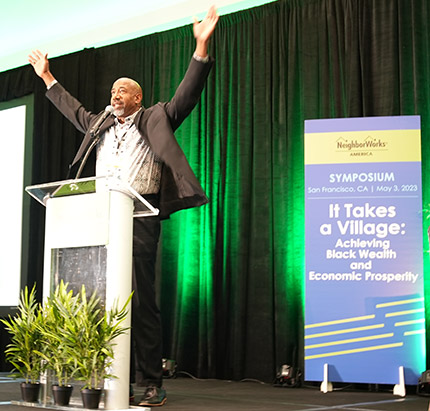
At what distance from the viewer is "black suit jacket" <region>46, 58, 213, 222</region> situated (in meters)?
3.10

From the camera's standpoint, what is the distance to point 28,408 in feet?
9.08

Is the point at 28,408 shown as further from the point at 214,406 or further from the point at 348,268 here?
the point at 348,268

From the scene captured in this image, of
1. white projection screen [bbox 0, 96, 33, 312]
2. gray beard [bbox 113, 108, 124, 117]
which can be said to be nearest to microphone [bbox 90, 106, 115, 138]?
gray beard [bbox 113, 108, 124, 117]

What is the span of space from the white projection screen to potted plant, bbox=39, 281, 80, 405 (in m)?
3.60

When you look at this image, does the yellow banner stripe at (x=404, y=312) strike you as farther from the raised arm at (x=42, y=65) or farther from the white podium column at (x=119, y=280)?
the raised arm at (x=42, y=65)

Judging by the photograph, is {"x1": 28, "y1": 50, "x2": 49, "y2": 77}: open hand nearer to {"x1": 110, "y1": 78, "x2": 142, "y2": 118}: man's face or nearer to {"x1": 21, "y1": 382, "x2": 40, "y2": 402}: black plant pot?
{"x1": 110, "y1": 78, "x2": 142, "y2": 118}: man's face

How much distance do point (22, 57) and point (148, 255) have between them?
179 inches

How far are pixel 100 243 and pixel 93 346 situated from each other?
0.40 meters

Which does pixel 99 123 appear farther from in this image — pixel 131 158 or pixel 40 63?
pixel 40 63

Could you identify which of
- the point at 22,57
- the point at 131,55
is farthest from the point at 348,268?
the point at 22,57

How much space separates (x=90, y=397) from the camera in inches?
102

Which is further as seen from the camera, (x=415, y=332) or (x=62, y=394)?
(x=415, y=332)

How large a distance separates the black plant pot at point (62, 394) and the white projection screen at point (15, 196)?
364 centimetres

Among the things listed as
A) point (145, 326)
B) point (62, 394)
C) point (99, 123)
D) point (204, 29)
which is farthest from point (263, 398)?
point (204, 29)
